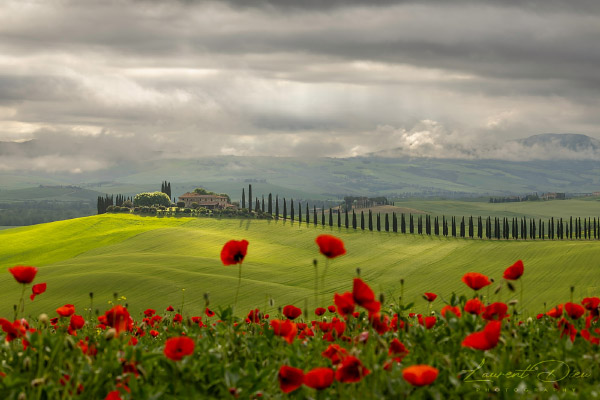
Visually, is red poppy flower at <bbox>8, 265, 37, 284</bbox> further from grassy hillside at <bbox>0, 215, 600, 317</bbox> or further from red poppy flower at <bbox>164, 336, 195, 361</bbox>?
grassy hillside at <bbox>0, 215, 600, 317</bbox>

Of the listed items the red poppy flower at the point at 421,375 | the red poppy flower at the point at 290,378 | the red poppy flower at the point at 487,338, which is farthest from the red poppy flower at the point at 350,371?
the red poppy flower at the point at 487,338

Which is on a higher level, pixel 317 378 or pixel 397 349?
pixel 317 378

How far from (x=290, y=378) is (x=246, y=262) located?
105040mm

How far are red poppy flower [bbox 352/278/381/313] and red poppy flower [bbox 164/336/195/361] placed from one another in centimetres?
200

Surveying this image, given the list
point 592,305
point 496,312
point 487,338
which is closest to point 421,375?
point 487,338

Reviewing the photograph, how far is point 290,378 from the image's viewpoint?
673 centimetres

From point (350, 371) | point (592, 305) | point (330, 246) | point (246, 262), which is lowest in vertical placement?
point (246, 262)

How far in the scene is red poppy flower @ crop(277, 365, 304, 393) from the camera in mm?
6672

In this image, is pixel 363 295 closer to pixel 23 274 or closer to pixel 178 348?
pixel 178 348

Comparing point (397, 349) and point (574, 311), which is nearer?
point (397, 349)

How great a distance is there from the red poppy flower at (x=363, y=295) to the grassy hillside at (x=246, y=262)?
1337 inches

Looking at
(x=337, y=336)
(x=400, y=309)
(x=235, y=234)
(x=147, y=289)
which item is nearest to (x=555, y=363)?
(x=400, y=309)

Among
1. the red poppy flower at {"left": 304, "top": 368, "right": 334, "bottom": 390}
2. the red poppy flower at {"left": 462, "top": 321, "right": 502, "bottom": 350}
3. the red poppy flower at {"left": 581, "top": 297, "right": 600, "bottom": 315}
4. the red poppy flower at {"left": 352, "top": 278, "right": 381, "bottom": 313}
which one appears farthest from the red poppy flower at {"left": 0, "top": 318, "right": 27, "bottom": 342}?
the red poppy flower at {"left": 581, "top": 297, "right": 600, "bottom": 315}

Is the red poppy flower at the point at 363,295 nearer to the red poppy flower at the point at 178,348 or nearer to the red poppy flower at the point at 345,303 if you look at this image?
the red poppy flower at the point at 345,303
